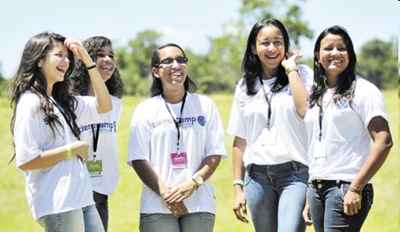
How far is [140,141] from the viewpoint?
160 inches

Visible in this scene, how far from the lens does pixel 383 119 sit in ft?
11.6

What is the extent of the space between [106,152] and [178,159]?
1.60 feet

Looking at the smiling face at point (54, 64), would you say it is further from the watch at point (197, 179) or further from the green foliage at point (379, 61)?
the green foliage at point (379, 61)

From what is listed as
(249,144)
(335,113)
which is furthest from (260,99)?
(335,113)

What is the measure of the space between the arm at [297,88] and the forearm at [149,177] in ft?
3.01

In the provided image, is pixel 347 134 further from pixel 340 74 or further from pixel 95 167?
pixel 95 167

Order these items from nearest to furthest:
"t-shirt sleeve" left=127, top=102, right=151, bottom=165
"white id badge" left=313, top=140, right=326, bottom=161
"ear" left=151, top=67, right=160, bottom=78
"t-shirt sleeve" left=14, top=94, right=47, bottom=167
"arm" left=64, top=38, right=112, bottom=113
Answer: "t-shirt sleeve" left=14, top=94, right=47, bottom=167, "white id badge" left=313, top=140, right=326, bottom=161, "arm" left=64, top=38, right=112, bottom=113, "t-shirt sleeve" left=127, top=102, right=151, bottom=165, "ear" left=151, top=67, right=160, bottom=78

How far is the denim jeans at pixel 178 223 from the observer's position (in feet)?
13.1

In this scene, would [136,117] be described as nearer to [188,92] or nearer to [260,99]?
[188,92]

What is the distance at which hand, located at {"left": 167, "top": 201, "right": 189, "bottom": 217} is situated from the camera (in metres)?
3.98

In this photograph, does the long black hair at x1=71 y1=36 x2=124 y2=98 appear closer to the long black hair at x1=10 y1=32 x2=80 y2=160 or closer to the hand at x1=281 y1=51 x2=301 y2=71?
the long black hair at x1=10 y1=32 x2=80 y2=160

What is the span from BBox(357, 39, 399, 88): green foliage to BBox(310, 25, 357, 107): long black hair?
42.9m

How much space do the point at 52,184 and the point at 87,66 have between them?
78 cm

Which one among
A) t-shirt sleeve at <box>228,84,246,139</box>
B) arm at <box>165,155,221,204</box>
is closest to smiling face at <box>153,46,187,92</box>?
t-shirt sleeve at <box>228,84,246,139</box>
